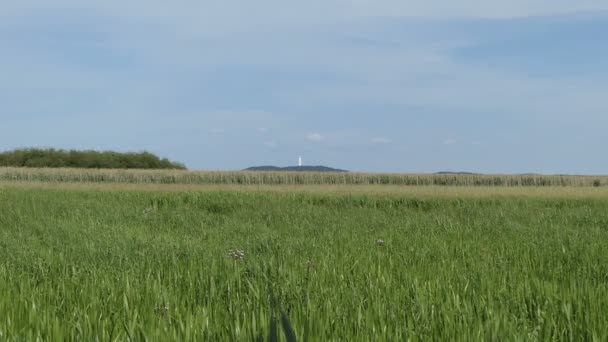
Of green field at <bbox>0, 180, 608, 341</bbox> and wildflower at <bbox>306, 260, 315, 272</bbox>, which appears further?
wildflower at <bbox>306, 260, 315, 272</bbox>

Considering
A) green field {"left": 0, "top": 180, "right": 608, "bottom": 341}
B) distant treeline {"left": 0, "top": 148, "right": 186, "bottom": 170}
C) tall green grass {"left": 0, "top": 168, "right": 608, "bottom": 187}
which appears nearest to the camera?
green field {"left": 0, "top": 180, "right": 608, "bottom": 341}

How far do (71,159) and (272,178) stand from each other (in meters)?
20.3

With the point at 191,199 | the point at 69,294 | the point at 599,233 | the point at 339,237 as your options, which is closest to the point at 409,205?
the point at 191,199

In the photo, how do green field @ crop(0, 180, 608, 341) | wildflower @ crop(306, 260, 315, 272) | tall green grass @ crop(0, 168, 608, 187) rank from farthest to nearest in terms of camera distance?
tall green grass @ crop(0, 168, 608, 187), wildflower @ crop(306, 260, 315, 272), green field @ crop(0, 180, 608, 341)

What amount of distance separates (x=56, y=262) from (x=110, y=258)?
2.06 ft

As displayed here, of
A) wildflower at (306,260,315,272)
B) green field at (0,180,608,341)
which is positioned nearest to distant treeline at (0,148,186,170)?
green field at (0,180,608,341)

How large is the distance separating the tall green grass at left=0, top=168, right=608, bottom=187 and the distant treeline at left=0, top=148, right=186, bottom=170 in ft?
37.3

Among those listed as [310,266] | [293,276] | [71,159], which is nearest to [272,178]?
[71,159]

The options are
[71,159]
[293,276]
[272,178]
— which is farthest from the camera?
[71,159]

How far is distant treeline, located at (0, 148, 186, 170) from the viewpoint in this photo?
55.6 metres

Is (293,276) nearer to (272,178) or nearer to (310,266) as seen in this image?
(310,266)

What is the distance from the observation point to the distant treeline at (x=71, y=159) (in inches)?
2188

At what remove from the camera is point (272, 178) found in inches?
1873

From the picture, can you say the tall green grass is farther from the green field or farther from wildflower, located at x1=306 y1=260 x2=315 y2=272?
wildflower, located at x1=306 y1=260 x2=315 y2=272
